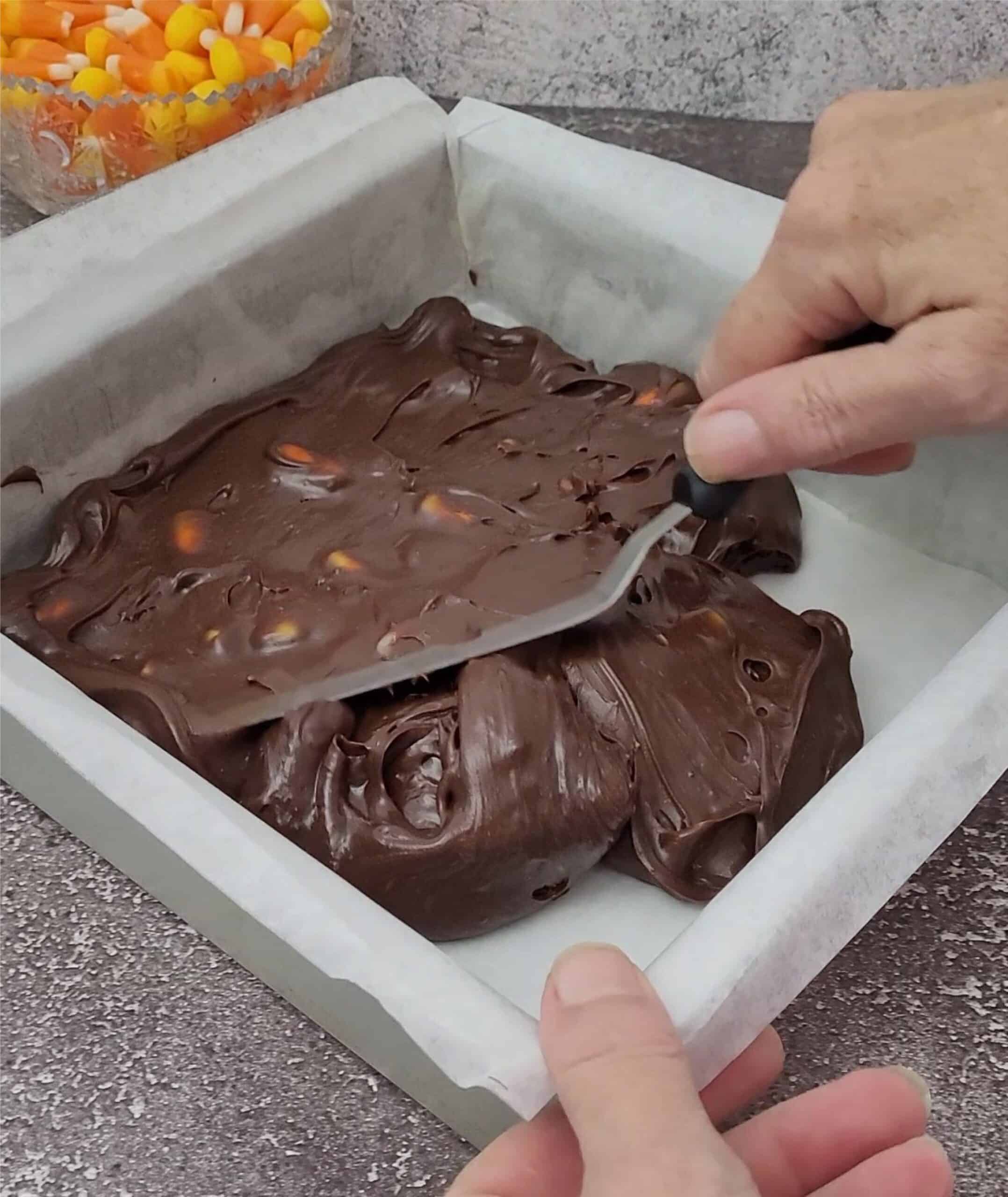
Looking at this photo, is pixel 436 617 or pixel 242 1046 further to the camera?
pixel 436 617

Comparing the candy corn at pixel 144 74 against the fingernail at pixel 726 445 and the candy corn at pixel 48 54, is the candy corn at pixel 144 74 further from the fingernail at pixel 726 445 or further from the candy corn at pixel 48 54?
the fingernail at pixel 726 445

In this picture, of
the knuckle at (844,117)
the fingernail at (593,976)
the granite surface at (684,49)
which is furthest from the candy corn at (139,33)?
Result: the fingernail at (593,976)

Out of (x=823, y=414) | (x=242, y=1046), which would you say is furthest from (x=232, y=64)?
(x=242, y=1046)

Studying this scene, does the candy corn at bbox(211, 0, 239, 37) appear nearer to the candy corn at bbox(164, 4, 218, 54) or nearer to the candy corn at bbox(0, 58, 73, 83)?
the candy corn at bbox(164, 4, 218, 54)

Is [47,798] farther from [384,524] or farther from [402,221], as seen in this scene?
[402,221]

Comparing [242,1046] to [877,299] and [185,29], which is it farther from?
[185,29]

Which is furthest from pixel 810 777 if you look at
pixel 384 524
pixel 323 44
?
pixel 323 44
